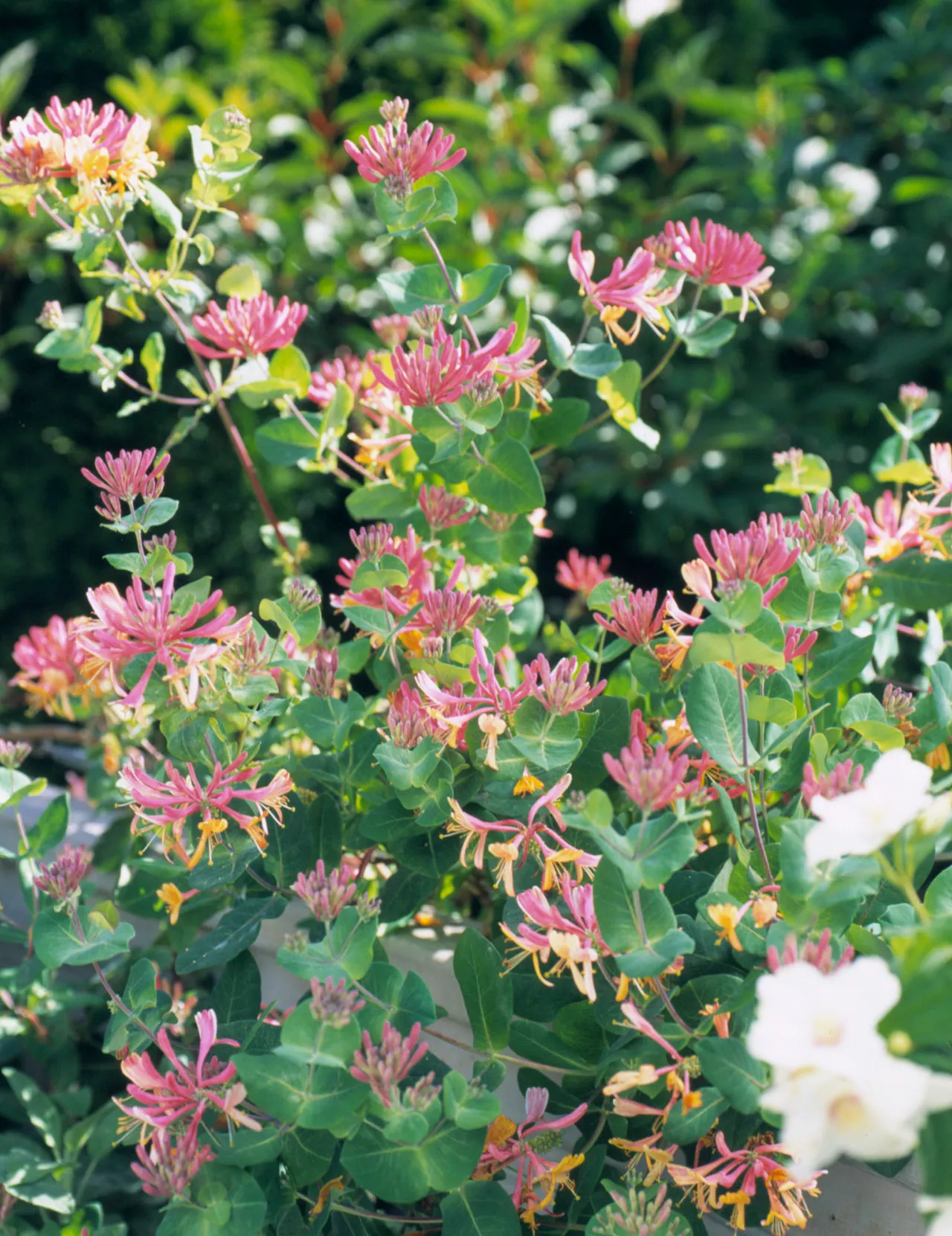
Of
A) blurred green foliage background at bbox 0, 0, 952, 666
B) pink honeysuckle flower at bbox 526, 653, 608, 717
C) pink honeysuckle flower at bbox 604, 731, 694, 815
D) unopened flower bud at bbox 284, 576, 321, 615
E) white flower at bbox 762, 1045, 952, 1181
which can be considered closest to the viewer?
white flower at bbox 762, 1045, 952, 1181

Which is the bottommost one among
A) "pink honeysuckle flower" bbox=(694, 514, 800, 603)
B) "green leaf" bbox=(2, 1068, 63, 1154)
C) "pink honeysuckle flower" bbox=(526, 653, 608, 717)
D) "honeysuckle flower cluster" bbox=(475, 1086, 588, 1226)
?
"green leaf" bbox=(2, 1068, 63, 1154)

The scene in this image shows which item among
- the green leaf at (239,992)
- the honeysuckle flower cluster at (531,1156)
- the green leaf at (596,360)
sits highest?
the green leaf at (596,360)

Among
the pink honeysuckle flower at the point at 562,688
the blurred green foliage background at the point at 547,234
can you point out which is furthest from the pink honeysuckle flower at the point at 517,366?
the blurred green foliage background at the point at 547,234

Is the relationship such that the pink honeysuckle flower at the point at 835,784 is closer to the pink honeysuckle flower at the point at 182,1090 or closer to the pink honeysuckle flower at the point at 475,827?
the pink honeysuckle flower at the point at 475,827

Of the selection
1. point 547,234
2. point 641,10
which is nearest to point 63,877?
point 547,234

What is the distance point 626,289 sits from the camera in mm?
765

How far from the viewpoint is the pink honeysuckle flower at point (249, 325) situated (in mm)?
823

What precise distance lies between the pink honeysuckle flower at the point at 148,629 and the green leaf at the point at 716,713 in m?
0.26

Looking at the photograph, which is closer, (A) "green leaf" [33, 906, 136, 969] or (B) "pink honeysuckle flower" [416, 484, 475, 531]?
(A) "green leaf" [33, 906, 136, 969]

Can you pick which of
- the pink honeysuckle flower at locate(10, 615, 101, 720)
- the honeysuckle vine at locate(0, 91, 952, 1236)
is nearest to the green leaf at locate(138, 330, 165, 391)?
the honeysuckle vine at locate(0, 91, 952, 1236)

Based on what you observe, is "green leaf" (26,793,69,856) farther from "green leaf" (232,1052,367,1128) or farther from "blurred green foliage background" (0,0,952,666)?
"blurred green foliage background" (0,0,952,666)

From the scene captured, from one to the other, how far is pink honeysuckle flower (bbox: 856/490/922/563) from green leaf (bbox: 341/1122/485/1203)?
490 millimetres

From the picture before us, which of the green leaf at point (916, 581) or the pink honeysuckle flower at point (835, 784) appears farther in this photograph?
the green leaf at point (916, 581)

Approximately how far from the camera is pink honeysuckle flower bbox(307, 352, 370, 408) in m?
0.89
